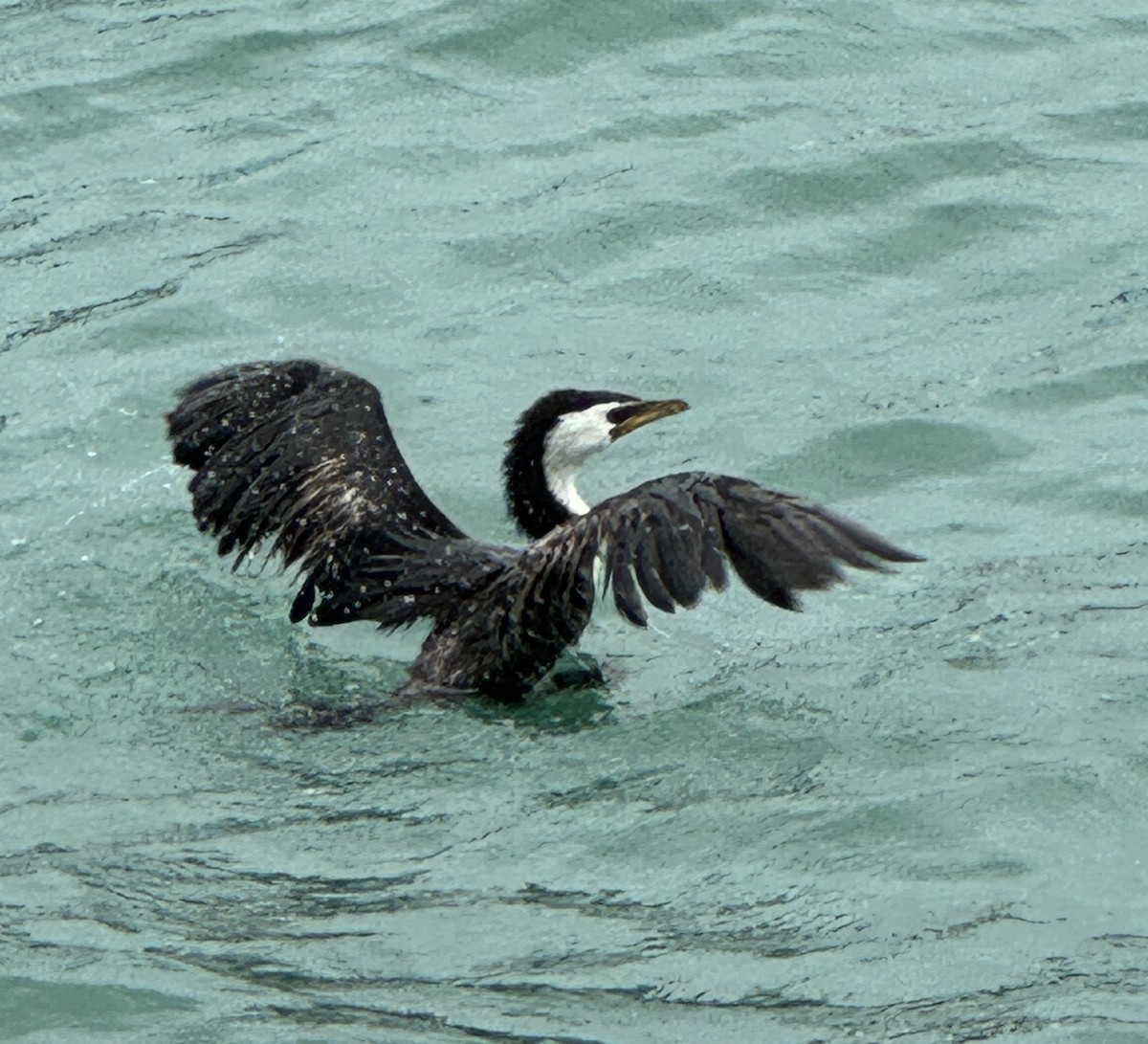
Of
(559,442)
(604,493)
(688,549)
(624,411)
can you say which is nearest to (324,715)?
(559,442)

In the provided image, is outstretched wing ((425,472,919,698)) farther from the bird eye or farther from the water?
the bird eye

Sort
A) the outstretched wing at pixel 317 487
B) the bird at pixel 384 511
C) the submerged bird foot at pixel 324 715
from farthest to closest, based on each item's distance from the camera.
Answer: the outstretched wing at pixel 317 487
the bird at pixel 384 511
the submerged bird foot at pixel 324 715

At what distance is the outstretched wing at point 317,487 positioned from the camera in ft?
24.5

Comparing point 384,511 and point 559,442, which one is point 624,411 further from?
point 384,511

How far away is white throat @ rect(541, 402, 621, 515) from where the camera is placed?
24.6ft

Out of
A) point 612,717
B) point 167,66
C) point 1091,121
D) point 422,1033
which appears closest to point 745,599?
point 612,717

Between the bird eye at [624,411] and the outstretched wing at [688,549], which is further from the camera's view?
the bird eye at [624,411]

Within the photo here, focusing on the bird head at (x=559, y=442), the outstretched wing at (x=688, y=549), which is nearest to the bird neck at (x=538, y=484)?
the bird head at (x=559, y=442)

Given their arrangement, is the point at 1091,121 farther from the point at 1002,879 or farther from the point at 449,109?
the point at 1002,879

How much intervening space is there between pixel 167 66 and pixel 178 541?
377cm

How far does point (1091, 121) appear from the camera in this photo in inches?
411

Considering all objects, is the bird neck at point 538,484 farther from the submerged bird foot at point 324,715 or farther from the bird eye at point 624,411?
the submerged bird foot at point 324,715

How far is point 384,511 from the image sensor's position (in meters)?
7.54

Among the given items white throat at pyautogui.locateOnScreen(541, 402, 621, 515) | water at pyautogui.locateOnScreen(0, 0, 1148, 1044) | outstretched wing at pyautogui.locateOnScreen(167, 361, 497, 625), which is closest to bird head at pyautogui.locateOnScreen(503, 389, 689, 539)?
white throat at pyautogui.locateOnScreen(541, 402, 621, 515)
